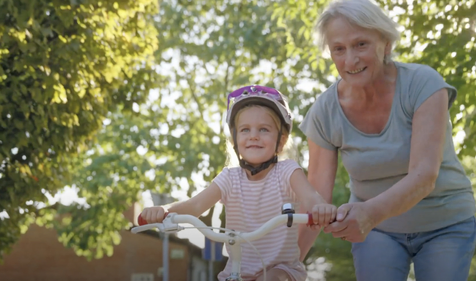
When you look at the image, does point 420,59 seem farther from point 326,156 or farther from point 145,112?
point 145,112

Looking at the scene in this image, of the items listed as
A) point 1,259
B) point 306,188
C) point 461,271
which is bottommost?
point 461,271

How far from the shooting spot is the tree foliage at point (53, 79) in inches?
348

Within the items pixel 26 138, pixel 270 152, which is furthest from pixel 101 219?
pixel 270 152

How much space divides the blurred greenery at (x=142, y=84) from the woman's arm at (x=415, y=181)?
0.69 meters

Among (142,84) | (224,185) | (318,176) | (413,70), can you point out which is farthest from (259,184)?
(142,84)

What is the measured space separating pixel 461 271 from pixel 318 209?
0.83 meters

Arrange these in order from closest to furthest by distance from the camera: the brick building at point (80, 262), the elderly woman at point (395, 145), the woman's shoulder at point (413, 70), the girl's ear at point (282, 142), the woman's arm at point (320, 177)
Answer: the elderly woman at point (395, 145)
the woman's shoulder at point (413, 70)
the woman's arm at point (320, 177)
the girl's ear at point (282, 142)
the brick building at point (80, 262)

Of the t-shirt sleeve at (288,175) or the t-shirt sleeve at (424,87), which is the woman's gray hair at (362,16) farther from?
the t-shirt sleeve at (288,175)

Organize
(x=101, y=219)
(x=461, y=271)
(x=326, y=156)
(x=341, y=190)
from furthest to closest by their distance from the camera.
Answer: (x=101, y=219)
(x=341, y=190)
(x=326, y=156)
(x=461, y=271)

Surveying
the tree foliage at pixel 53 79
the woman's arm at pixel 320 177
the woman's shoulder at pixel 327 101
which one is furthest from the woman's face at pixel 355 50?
the tree foliage at pixel 53 79

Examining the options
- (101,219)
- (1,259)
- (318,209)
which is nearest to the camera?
(318,209)

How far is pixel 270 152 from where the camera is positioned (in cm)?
376

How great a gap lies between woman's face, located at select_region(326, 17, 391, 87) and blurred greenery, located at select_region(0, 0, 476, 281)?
37 cm

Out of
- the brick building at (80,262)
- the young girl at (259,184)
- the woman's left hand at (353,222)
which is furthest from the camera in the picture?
the brick building at (80,262)
